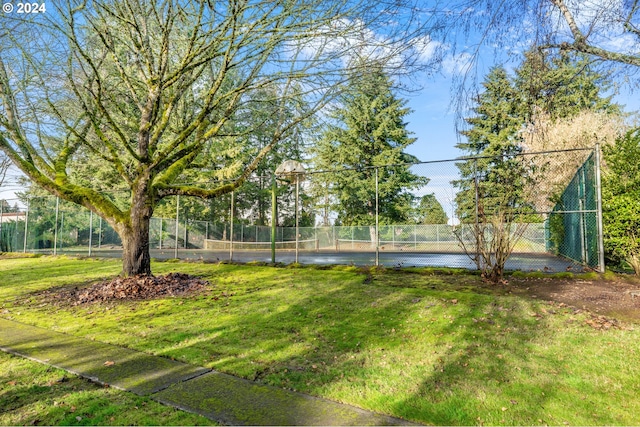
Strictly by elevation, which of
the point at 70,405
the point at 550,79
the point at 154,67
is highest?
Result: the point at 154,67

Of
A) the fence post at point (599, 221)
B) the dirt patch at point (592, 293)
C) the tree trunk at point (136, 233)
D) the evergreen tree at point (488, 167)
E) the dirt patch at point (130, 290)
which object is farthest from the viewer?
the tree trunk at point (136, 233)

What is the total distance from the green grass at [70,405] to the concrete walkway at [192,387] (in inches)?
4.0

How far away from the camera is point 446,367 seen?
3.16 m

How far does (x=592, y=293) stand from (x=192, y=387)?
5.90 m

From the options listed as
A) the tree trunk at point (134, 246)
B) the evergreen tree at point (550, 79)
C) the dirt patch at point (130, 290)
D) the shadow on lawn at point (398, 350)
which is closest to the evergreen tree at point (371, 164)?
the tree trunk at point (134, 246)

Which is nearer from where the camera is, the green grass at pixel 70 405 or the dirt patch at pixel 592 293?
the green grass at pixel 70 405

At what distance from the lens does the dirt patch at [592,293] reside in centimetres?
468

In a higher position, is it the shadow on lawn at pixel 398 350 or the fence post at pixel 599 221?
the fence post at pixel 599 221

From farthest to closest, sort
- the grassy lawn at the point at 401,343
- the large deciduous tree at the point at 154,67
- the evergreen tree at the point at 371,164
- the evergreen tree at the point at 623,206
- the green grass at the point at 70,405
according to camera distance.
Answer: the evergreen tree at the point at 371,164 → the evergreen tree at the point at 623,206 → the large deciduous tree at the point at 154,67 → the grassy lawn at the point at 401,343 → the green grass at the point at 70,405

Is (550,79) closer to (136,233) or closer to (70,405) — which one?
(70,405)

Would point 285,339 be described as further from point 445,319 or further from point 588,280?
point 588,280

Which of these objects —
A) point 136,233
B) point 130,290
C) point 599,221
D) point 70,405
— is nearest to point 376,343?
point 70,405

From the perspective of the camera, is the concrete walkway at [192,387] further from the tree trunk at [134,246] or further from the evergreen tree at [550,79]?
the evergreen tree at [550,79]

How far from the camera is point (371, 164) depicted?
27.5m
